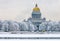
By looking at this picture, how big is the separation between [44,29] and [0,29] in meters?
6.91

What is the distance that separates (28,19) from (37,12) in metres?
2.70

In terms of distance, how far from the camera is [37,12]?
220 feet

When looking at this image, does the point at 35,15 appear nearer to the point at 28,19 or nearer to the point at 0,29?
the point at 28,19

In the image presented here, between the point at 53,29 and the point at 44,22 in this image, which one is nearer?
the point at 53,29

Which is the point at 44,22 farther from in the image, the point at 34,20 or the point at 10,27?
the point at 10,27

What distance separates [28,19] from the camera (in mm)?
65312

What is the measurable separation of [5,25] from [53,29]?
764cm

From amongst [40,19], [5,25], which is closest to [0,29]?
[5,25]

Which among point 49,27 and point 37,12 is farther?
point 37,12

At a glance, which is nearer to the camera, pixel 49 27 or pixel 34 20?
pixel 49 27

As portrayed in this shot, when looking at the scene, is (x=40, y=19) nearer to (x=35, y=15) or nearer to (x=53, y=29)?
(x=35, y=15)

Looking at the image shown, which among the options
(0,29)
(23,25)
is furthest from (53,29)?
(0,29)

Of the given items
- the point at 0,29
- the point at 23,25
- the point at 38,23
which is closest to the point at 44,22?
the point at 38,23

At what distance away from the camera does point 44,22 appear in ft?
210
